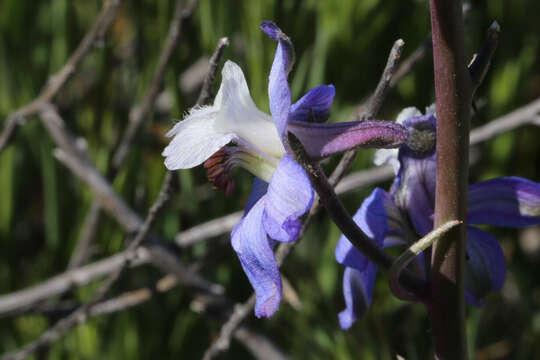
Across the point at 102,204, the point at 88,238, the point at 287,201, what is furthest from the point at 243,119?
the point at 88,238

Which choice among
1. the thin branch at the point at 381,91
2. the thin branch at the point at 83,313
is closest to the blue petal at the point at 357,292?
the thin branch at the point at 381,91

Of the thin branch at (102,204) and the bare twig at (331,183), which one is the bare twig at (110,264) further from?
the bare twig at (331,183)

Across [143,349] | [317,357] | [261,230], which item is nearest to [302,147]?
[261,230]

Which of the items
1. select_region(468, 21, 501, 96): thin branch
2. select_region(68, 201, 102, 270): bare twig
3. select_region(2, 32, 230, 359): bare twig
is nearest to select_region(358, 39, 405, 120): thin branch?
select_region(468, 21, 501, 96): thin branch

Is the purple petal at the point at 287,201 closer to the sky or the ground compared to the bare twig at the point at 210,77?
closer to the ground

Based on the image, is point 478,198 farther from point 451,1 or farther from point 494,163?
point 494,163

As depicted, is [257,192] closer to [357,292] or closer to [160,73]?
→ [357,292]
